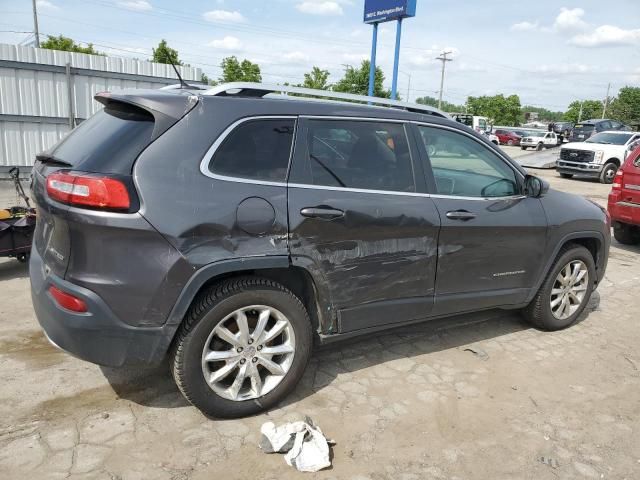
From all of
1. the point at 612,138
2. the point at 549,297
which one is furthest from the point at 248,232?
the point at 612,138

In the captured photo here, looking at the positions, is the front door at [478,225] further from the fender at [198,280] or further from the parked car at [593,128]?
the parked car at [593,128]

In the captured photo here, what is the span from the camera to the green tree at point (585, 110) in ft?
296

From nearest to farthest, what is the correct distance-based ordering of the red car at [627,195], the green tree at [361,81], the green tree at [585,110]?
the red car at [627,195]
the green tree at [361,81]
the green tree at [585,110]

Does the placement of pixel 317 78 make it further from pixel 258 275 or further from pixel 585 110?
pixel 585 110

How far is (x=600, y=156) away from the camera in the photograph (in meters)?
17.9

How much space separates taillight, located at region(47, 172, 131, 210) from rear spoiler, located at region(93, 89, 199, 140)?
34cm

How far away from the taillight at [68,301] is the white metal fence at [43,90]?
8117mm

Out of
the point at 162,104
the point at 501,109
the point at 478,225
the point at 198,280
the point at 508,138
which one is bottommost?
the point at 508,138

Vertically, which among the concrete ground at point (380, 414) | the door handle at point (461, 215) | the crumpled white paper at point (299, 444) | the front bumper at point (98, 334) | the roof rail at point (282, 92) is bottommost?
the concrete ground at point (380, 414)

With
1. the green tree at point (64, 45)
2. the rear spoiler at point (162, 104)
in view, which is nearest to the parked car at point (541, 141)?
the green tree at point (64, 45)

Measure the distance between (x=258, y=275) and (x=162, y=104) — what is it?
106cm

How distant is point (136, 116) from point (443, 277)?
222 centimetres

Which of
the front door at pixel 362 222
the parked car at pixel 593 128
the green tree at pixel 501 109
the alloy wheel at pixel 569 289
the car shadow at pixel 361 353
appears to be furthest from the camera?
the green tree at pixel 501 109

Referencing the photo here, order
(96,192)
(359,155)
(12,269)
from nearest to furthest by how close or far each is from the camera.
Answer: (96,192) < (359,155) < (12,269)
